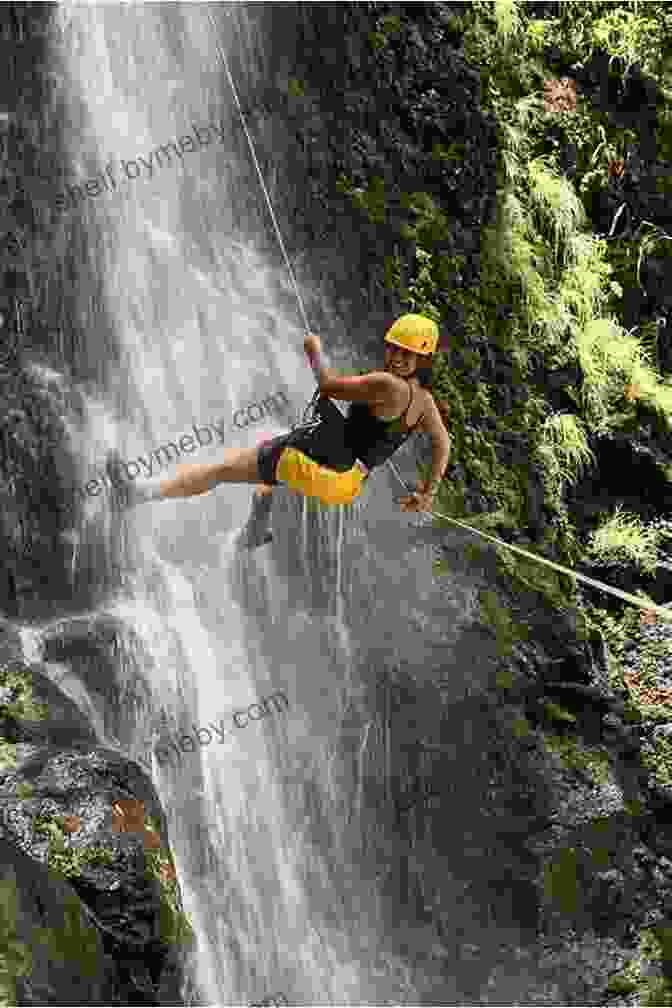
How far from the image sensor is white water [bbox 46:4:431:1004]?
7.94 metres

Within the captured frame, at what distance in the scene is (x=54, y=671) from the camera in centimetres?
736

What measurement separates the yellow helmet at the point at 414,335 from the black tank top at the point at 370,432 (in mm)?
366

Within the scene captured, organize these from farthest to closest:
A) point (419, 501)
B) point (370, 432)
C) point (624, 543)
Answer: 1. point (624, 543)
2. point (419, 501)
3. point (370, 432)

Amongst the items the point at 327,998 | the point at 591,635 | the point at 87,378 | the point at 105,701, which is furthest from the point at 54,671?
the point at 591,635

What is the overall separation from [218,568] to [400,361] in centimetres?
251

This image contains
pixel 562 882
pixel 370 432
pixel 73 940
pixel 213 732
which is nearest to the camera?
pixel 73 940

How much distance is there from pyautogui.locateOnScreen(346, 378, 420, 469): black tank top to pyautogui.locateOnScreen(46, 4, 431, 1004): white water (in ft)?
6.31

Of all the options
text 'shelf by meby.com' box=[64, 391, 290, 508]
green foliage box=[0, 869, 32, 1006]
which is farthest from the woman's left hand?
green foliage box=[0, 869, 32, 1006]

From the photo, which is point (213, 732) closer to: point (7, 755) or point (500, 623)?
point (7, 755)

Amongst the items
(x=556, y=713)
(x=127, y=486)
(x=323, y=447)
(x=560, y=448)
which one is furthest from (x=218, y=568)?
(x=560, y=448)

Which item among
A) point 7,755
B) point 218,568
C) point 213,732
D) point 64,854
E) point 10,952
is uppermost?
point 10,952

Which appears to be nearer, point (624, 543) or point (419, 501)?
point (419, 501)

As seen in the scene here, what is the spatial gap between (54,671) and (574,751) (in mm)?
3776

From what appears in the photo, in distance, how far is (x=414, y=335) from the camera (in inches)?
254
